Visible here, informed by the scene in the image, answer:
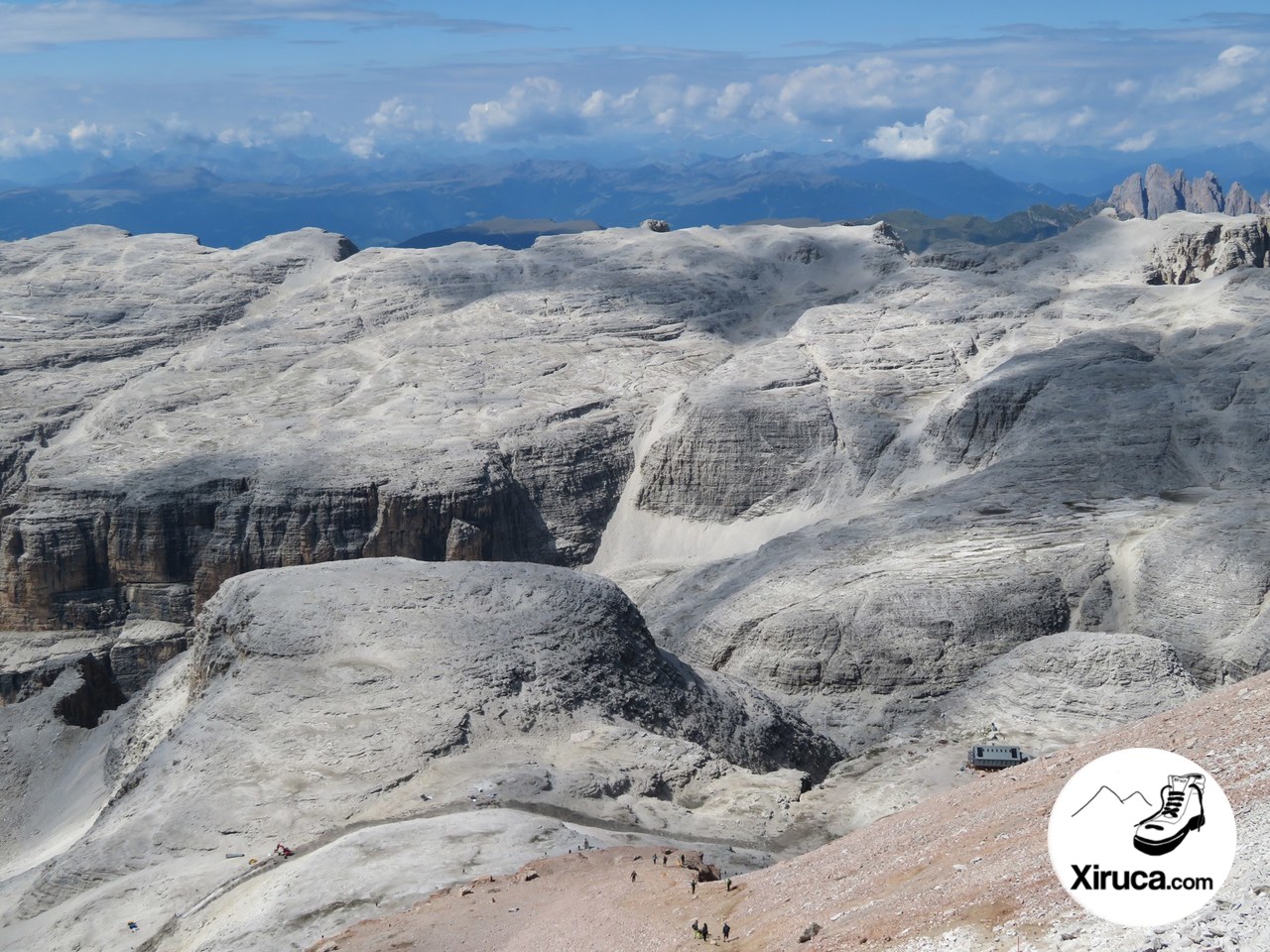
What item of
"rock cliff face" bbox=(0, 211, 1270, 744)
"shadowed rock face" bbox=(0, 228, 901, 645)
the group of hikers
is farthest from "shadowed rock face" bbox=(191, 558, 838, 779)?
"shadowed rock face" bbox=(0, 228, 901, 645)

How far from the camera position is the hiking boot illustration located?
15.0 metres

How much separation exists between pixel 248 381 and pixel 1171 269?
7383 cm

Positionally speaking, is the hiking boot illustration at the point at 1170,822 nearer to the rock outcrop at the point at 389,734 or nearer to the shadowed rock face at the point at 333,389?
the rock outcrop at the point at 389,734

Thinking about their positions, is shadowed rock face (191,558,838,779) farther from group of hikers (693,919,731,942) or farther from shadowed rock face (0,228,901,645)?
shadowed rock face (0,228,901,645)

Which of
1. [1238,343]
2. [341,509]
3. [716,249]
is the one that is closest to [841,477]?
[1238,343]

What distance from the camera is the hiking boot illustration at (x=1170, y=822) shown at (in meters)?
15.0

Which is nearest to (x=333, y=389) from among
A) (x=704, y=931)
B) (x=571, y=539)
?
(x=571, y=539)

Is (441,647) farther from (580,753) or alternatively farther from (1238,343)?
(1238,343)
